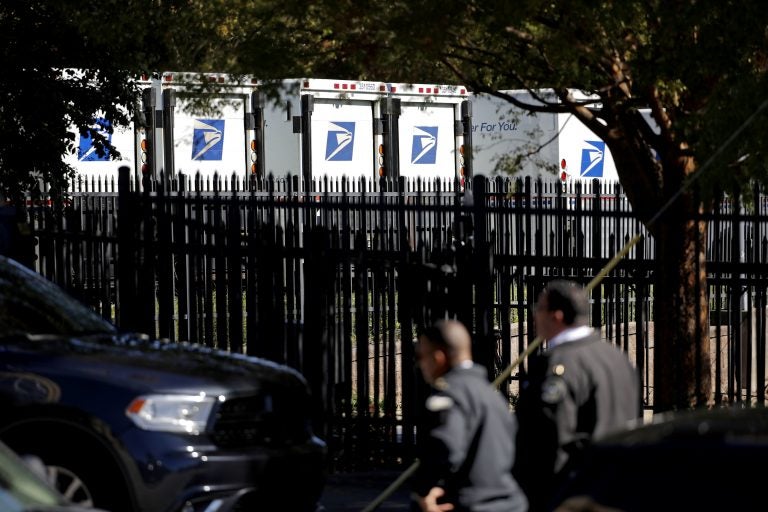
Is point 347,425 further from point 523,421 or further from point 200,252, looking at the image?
point 523,421

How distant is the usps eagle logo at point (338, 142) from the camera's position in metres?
24.5

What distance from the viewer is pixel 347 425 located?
9.82m

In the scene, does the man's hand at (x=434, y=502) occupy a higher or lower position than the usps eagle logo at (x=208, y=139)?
lower

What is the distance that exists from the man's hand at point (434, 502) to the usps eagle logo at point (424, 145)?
21.0 meters

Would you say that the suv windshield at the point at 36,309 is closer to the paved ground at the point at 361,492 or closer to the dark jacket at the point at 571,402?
the paved ground at the point at 361,492

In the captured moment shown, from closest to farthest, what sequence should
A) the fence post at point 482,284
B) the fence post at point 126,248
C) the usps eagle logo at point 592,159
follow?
the fence post at point 482,284
the fence post at point 126,248
the usps eagle logo at point 592,159

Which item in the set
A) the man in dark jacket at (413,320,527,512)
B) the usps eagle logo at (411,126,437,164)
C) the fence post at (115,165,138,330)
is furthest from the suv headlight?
the usps eagle logo at (411,126,437,164)

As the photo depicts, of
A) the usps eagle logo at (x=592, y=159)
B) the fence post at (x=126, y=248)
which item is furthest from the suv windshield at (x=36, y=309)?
the usps eagle logo at (x=592, y=159)

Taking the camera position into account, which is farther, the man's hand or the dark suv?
the dark suv

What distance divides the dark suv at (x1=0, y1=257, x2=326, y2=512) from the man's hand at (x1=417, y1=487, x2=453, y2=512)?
69.0 inches

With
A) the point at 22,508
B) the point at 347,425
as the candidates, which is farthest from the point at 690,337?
the point at 22,508

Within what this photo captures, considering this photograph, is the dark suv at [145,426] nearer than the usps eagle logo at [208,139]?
Yes

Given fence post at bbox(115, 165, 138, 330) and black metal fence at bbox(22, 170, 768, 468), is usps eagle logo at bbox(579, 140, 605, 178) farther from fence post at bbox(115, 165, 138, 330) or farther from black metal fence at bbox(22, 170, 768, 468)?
fence post at bbox(115, 165, 138, 330)

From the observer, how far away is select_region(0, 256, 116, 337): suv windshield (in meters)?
7.54
